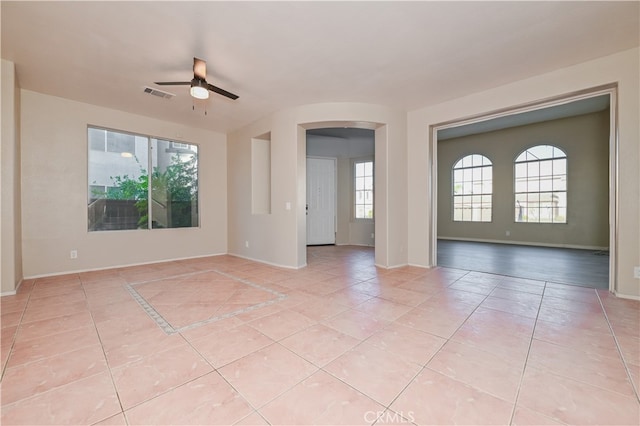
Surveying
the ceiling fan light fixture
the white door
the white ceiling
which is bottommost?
the white door

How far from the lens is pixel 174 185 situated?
17.8 feet

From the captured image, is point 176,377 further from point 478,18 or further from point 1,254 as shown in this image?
point 478,18

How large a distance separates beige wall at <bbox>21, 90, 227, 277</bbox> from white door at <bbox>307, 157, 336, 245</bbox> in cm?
338

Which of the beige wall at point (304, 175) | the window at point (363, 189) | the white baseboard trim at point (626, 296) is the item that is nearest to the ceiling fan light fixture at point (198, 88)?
the beige wall at point (304, 175)

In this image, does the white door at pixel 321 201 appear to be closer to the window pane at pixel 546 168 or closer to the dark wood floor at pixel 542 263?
the dark wood floor at pixel 542 263

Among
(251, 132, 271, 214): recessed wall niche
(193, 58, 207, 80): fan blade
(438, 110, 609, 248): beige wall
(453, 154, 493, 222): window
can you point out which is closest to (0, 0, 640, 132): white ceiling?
(193, 58, 207, 80): fan blade

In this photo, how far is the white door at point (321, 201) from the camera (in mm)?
7059

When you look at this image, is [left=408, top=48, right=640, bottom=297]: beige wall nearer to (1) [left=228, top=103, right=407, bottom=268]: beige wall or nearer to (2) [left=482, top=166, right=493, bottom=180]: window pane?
(1) [left=228, top=103, right=407, bottom=268]: beige wall

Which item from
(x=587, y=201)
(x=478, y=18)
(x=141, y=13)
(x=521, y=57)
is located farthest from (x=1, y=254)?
(x=587, y=201)

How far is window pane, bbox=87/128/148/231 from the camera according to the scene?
14.8ft

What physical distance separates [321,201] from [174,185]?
353cm

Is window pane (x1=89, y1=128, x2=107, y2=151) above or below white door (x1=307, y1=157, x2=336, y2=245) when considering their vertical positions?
above

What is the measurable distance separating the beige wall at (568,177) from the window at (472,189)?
15cm

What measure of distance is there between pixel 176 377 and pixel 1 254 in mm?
3286
